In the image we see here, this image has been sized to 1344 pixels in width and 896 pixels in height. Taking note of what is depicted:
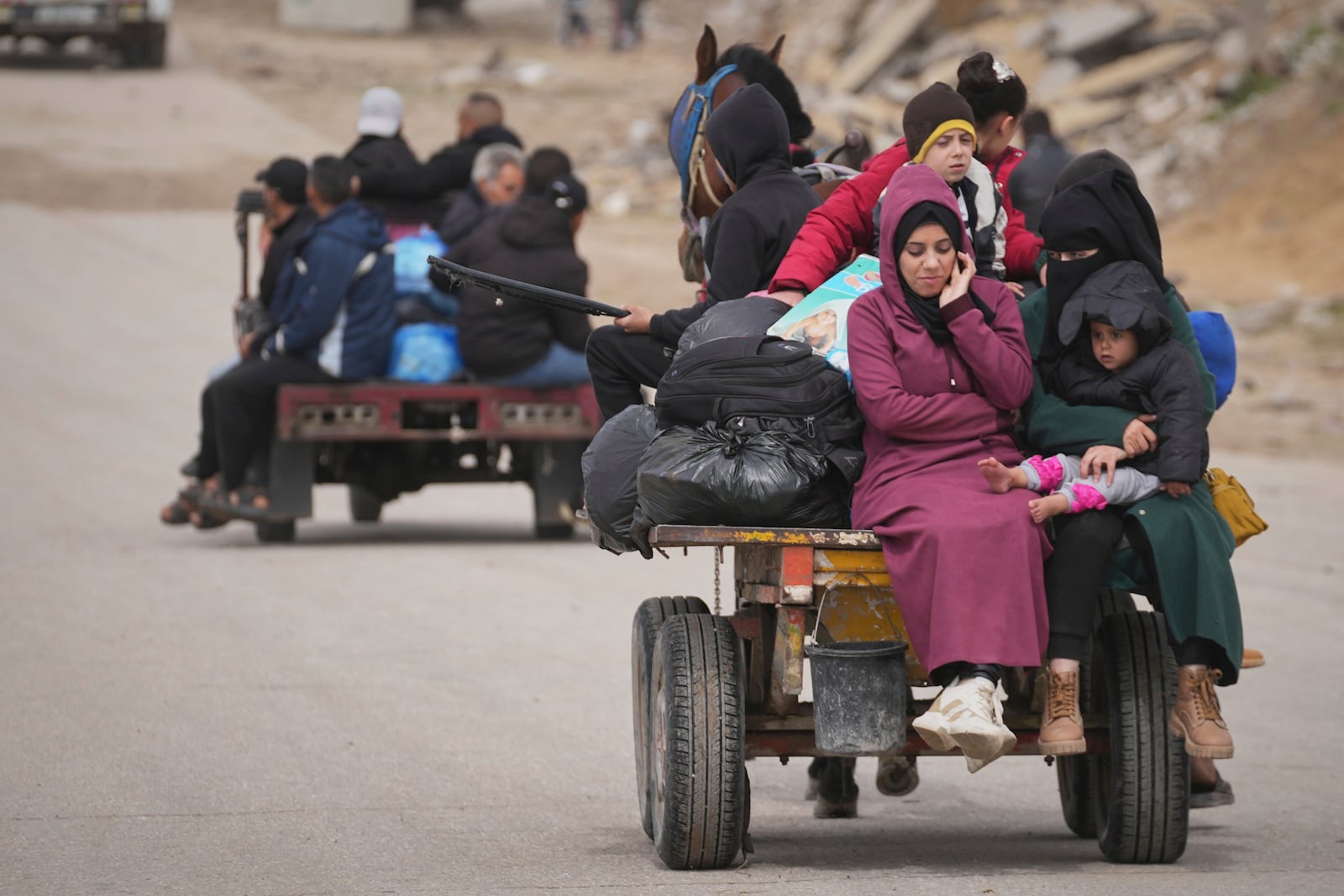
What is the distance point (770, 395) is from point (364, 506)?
9275mm

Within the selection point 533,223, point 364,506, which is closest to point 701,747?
point 533,223

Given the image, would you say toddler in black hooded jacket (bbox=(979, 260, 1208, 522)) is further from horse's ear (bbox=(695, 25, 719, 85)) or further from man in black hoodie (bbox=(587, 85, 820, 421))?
horse's ear (bbox=(695, 25, 719, 85))

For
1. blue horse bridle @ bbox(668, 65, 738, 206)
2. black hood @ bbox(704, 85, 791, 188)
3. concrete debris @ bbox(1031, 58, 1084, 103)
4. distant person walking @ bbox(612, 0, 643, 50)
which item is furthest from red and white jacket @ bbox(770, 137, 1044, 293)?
distant person walking @ bbox(612, 0, 643, 50)

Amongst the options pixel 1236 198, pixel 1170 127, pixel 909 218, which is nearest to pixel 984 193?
pixel 909 218

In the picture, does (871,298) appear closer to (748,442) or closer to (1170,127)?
(748,442)

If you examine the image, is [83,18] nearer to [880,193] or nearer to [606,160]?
[606,160]

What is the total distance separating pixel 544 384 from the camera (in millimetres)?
12969

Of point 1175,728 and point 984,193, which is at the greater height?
point 984,193

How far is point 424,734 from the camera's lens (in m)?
7.68

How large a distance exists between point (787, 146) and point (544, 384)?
20.8 ft

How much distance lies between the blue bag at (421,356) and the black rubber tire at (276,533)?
1289 millimetres

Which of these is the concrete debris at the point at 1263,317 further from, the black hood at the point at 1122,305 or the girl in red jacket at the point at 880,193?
the black hood at the point at 1122,305

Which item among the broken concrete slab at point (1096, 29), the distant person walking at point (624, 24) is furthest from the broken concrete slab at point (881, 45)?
the distant person walking at point (624, 24)

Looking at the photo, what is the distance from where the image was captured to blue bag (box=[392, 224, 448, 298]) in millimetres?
13016
